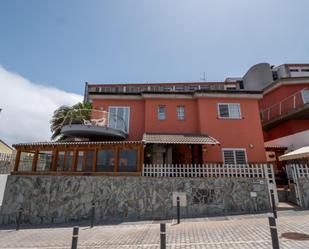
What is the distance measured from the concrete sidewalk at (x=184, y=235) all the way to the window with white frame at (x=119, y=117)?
9.02m

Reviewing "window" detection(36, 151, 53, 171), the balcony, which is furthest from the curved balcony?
the balcony

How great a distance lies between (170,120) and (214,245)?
12.2m

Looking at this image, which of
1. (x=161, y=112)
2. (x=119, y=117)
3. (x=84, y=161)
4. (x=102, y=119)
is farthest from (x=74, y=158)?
(x=161, y=112)

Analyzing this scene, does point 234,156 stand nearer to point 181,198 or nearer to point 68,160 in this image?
point 181,198

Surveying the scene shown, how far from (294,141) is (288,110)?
3114mm

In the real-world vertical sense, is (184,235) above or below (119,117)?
below

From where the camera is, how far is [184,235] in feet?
24.3

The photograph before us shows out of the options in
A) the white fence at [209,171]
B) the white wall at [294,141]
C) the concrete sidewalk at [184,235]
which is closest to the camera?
the concrete sidewalk at [184,235]

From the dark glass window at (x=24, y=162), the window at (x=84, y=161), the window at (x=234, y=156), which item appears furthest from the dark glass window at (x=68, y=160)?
the window at (x=234, y=156)

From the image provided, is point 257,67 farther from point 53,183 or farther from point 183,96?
point 53,183

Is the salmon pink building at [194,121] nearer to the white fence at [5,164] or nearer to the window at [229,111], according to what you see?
the window at [229,111]

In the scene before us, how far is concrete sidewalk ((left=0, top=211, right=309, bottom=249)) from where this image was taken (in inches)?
251

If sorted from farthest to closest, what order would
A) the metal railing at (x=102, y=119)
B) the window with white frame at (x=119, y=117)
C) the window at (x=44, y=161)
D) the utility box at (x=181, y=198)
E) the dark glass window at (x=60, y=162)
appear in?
the window with white frame at (x=119, y=117)
the metal railing at (x=102, y=119)
the window at (x=44, y=161)
the dark glass window at (x=60, y=162)
the utility box at (x=181, y=198)

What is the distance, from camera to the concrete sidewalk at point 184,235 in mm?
6371
